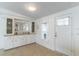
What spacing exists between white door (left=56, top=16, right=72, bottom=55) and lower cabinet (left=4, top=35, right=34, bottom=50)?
1424mm

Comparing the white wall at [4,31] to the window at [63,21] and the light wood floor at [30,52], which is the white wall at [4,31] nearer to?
the light wood floor at [30,52]

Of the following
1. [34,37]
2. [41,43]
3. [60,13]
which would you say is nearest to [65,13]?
[60,13]

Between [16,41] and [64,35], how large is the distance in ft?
6.29

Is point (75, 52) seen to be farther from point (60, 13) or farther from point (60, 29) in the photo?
point (60, 13)

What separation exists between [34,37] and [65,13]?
1.87 m

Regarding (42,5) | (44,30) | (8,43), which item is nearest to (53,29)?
(44,30)

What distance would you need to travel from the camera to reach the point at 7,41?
282 centimetres

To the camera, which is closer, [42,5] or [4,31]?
[42,5]

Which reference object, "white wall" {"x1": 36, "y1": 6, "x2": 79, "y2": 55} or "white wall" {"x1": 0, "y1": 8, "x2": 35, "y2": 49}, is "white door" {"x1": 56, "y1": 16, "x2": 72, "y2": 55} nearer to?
"white wall" {"x1": 36, "y1": 6, "x2": 79, "y2": 55}

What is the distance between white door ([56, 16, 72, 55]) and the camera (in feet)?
8.05

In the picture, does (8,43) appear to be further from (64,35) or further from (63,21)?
(63,21)

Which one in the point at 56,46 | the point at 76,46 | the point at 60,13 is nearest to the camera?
the point at 76,46

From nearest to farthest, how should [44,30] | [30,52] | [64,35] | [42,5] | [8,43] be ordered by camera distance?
1. [42,5]
2. [64,35]
3. [30,52]
4. [8,43]
5. [44,30]

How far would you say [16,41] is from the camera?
312 cm
